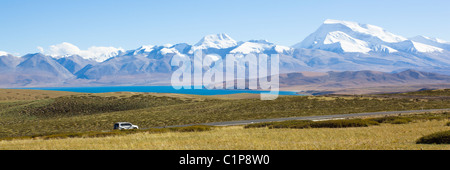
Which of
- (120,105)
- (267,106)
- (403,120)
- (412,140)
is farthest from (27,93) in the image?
(412,140)

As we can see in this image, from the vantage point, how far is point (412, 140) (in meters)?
27.1

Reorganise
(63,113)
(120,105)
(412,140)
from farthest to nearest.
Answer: (120,105) < (63,113) < (412,140)
